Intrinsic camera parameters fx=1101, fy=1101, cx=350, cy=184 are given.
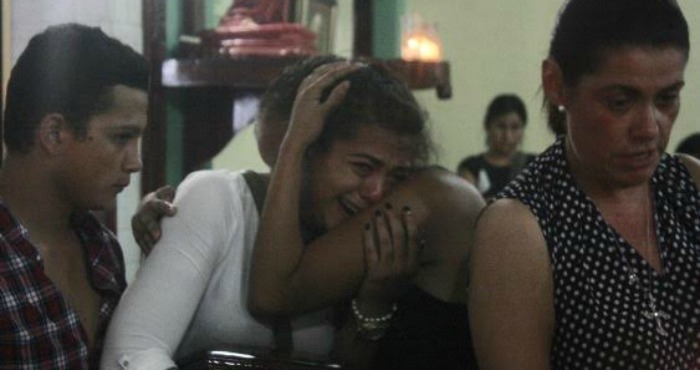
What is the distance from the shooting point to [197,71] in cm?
187

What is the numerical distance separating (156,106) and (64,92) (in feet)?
0.84

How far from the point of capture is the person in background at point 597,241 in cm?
122

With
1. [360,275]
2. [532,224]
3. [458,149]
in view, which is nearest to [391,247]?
[360,275]

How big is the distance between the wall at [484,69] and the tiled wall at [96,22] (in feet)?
0.59

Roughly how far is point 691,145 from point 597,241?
4.84 feet

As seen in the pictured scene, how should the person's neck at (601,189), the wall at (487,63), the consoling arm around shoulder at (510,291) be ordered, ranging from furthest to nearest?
the wall at (487,63) < the person's neck at (601,189) < the consoling arm around shoulder at (510,291)

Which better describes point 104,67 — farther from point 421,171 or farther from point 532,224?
point 532,224

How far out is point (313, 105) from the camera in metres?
1.54

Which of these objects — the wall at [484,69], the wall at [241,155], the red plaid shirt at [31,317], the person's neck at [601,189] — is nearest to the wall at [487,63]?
the wall at [484,69]

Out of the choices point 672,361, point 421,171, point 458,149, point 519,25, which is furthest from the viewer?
point 458,149

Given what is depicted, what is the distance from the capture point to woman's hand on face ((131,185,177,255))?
1496 mm

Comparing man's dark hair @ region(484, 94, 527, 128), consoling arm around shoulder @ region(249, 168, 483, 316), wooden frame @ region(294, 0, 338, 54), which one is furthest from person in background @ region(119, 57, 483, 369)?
man's dark hair @ region(484, 94, 527, 128)

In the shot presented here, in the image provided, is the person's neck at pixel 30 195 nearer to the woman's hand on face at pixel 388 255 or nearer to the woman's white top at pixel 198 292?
the woman's white top at pixel 198 292

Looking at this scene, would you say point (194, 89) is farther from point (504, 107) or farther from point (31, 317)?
point (504, 107)
